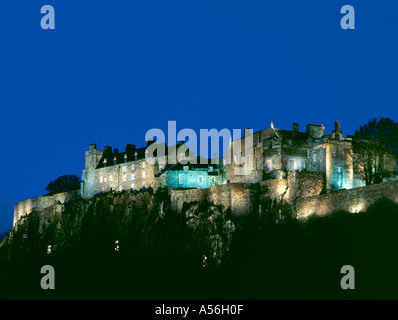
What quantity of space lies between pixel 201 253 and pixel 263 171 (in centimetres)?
1040

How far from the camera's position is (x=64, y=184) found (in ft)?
314

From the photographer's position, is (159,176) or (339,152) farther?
(159,176)

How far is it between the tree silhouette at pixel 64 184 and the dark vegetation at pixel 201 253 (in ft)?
76.1

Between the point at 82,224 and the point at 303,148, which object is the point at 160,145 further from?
the point at 303,148

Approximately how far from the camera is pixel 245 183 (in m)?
57.3

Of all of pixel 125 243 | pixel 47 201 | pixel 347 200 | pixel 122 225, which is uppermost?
pixel 47 201

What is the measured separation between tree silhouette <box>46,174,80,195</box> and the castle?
63.9 ft

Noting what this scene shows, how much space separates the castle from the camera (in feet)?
184

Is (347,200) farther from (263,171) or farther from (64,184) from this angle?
(64,184)

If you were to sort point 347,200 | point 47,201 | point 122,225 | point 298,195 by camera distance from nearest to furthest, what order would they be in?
point 347,200, point 298,195, point 122,225, point 47,201

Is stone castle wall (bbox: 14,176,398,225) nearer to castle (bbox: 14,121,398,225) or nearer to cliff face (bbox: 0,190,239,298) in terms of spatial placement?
castle (bbox: 14,121,398,225)

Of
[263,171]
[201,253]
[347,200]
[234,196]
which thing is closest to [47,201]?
[201,253]
